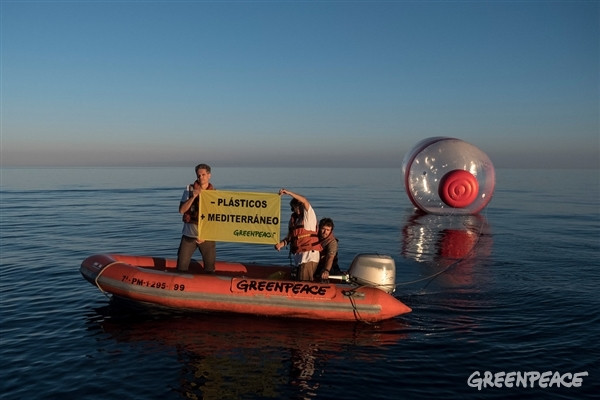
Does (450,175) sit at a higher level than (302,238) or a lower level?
higher

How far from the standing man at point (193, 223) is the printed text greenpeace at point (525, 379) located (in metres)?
5.51

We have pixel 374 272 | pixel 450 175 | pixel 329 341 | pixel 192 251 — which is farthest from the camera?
pixel 450 175

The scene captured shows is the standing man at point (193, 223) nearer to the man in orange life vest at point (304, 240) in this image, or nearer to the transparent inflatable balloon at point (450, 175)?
the man in orange life vest at point (304, 240)

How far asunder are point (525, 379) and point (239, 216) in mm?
5799

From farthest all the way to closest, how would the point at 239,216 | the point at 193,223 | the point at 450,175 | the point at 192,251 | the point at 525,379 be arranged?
the point at 450,175 → the point at 192,251 → the point at 239,216 → the point at 193,223 → the point at 525,379

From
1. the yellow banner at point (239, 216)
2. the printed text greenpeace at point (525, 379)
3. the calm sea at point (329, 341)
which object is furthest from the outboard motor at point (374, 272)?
the printed text greenpeace at point (525, 379)

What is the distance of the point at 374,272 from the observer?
938cm

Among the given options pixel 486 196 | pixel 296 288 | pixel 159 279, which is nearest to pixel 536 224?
pixel 486 196

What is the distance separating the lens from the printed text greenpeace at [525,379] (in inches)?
263

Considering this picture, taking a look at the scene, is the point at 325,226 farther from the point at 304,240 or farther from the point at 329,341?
the point at 329,341

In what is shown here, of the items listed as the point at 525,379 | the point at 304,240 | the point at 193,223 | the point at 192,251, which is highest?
the point at 193,223

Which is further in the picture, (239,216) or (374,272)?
(239,216)

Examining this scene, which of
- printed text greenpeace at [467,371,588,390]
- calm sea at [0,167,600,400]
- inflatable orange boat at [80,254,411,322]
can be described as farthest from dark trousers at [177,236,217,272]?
printed text greenpeace at [467,371,588,390]

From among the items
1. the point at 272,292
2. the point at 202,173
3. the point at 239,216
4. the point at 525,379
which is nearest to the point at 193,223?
the point at 239,216
